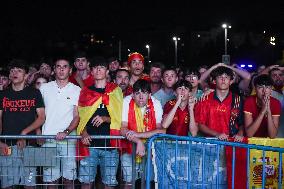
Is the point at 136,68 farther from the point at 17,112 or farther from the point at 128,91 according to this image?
the point at 17,112

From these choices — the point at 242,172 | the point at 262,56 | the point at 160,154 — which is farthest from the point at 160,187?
the point at 262,56

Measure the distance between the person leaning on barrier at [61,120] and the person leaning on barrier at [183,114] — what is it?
57.9 inches

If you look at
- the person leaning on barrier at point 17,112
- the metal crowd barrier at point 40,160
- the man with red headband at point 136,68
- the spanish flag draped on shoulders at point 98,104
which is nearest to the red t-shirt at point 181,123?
the spanish flag draped on shoulders at point 98,104

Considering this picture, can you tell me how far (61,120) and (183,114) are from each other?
1911 mm

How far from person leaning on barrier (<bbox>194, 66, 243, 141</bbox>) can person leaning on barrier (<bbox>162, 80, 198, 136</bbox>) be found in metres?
0.14

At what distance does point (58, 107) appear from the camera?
793 centimetres

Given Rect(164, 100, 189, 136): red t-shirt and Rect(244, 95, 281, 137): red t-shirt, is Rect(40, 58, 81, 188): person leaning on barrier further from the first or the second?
Rect(244, 95, 281, 137): red t-shirt

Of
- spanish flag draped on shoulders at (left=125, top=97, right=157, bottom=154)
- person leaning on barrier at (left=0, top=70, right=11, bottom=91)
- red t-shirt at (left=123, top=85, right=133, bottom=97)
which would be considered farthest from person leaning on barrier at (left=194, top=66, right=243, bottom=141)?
person leaning on barrier at (left=0, top=70, right=11, bottom=91)

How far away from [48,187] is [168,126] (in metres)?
2.02

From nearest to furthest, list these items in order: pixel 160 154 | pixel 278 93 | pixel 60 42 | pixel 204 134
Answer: pixel 160 154 < pixel 204 134 < pixel 278 93 < pixel 60 42

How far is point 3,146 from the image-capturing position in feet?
24.3

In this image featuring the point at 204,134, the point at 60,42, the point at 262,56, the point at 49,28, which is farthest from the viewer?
the point at 262,56

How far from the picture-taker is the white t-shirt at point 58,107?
7895 mm

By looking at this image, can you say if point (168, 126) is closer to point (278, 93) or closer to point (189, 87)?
point (189, 87)
